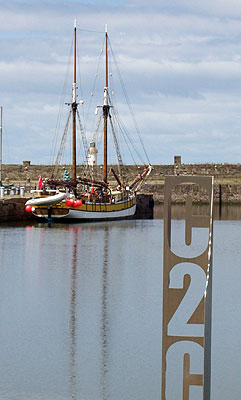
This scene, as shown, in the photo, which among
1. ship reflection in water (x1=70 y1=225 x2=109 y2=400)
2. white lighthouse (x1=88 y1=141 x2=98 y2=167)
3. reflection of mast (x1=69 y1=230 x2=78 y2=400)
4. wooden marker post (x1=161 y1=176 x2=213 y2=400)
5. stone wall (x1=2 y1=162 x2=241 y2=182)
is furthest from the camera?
stone wall (x1=2 y1=162 x2=241 y2=182)

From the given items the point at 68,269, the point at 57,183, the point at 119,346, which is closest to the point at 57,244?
the point at 68,269

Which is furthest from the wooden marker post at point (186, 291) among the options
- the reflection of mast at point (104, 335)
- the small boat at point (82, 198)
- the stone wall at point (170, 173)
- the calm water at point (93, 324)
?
the stone wall at point (170, 173)

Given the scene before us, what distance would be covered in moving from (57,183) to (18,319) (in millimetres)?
27907

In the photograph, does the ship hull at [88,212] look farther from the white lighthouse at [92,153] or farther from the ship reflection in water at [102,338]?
the ship reflection in water at [102,338]

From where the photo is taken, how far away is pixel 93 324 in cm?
1459

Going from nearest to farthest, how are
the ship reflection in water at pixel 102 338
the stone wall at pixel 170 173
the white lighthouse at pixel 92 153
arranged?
the ship reflection in water at pixel 102 338
the white lighthouse at pixel 92 153
the stone wall at pixel 170 173

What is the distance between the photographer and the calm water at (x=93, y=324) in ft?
35.7

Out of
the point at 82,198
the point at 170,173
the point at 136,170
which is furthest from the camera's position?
the point at 136,170

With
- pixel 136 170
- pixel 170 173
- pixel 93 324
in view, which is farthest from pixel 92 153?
pixel 93 324

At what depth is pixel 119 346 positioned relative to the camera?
1291 cm

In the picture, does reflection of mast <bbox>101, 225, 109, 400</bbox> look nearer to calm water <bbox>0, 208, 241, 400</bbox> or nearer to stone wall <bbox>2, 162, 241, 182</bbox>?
calm water <bbox>0, 208, 241, 400</bbox>

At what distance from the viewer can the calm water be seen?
1088 cm

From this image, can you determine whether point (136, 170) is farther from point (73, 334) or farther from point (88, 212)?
point (73, 334)

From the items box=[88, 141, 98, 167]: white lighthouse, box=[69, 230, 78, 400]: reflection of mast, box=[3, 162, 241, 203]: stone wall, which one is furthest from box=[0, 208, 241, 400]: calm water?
box=[3, 162, 241, 203]: stone wall
